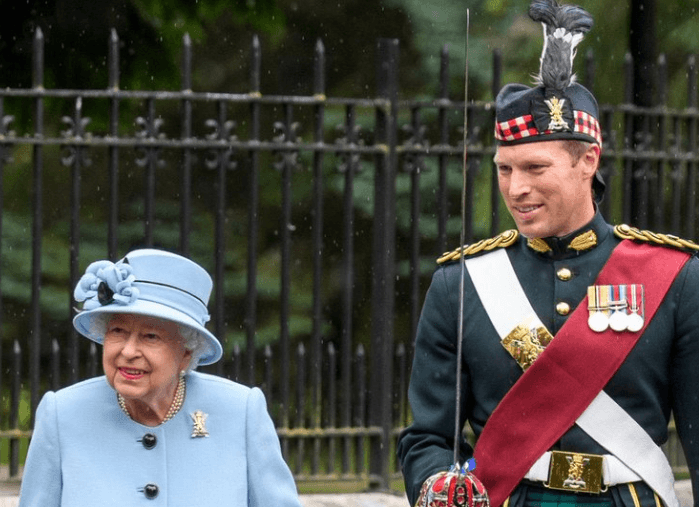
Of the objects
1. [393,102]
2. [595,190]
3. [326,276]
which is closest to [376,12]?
[326,276]

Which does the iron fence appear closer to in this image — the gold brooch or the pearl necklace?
the pearl necklace

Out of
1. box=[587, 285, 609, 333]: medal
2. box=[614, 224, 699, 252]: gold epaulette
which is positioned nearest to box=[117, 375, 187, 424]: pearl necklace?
box=[587, 285, 609, 333]: medal

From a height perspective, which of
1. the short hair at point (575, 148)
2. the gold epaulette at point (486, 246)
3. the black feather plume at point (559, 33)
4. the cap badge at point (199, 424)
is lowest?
the cap badge at point (199, 424)

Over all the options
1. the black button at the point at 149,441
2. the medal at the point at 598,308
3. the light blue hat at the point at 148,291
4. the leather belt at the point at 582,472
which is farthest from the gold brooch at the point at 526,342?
the black button at the point at 149,441

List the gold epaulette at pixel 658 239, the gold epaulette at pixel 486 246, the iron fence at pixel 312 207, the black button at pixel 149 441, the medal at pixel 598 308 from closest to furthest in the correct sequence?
the black button at pixel 149 441
the medal at pixel 598 308
the gold epaulette at pixel 658 239
the gold epaulette at pixel 486 246
the iron fence at pixel 312 207

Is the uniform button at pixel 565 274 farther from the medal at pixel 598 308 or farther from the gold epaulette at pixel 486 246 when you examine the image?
the gold epaulette at pixel 486 246

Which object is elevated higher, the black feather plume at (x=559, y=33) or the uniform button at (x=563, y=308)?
the black feather plume at (x=559, y=33)

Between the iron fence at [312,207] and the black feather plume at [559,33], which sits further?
the iron fence at [312,207]

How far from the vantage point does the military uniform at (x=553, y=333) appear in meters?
4.20

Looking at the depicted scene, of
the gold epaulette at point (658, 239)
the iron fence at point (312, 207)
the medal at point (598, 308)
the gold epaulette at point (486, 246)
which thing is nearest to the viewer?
the medal at point (598, 308)

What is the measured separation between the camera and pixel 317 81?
7930 mm

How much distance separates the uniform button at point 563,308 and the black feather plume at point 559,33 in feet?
1.73

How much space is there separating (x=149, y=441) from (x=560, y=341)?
3.32 feet

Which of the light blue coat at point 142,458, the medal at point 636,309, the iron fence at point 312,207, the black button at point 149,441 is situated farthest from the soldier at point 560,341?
the iron fence at point 312,207
